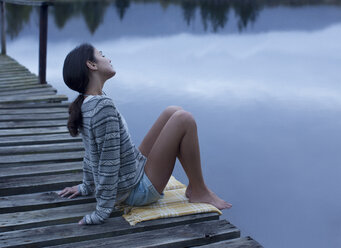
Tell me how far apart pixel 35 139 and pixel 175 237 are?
1.86 m

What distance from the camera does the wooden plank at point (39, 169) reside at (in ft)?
9.12

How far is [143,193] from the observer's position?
2312mm

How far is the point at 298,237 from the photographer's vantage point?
175 inches

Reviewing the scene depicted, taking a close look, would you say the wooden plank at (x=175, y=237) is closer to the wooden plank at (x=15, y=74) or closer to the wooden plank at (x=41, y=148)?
the wooden plank at (x=41, y=148)

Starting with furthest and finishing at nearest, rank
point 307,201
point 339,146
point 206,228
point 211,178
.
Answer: point 339,146 < point 211,178 < point 307,201 < point 206,228

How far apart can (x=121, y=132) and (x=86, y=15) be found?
975 inches

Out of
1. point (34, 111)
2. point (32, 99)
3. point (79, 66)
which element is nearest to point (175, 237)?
point (79, 66)

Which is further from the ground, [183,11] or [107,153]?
[183,11]

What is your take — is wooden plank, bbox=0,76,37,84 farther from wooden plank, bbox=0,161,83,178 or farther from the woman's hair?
the woman's hair

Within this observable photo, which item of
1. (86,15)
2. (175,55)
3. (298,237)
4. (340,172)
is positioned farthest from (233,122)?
(86,15)

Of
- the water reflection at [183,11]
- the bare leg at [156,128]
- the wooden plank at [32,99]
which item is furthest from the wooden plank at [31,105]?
the water reflection at [183,11]

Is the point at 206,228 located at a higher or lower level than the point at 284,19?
lower

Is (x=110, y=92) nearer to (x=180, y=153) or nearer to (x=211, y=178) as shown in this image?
(x=211, y=178)

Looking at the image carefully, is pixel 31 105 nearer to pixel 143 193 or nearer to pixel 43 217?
pixel 43 217
